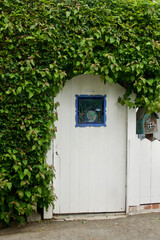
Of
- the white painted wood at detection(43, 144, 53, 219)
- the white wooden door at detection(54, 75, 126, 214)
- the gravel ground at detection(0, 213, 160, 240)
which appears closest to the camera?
the gravel ground at detection(0, 213, 160, 240)

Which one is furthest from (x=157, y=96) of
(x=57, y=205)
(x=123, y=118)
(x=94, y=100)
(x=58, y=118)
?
(x=57, y=205)

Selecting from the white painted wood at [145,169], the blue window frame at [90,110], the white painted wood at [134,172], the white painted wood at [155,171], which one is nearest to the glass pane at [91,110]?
the blue window frame at [90,110]

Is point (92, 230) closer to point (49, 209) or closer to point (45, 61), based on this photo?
point (49, 209)

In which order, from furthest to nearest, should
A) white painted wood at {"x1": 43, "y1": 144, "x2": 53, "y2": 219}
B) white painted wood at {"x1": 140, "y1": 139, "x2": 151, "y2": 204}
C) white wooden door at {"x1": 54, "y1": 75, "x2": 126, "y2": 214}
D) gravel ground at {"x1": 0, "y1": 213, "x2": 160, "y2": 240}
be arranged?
white painted wood at {"x1": 140, "y1": 139, "x2": 151, "y2": 204}
white wooden door at {"x1": 54, "y1": 75, "x2": 126, "y2": 214}
white painted wood at {"x1": 43, "y1": 144, "x2": 53, "y2": 219}
gravel ground at {"x1": 0, "y1": 213, "x2": 160, "y2": 240}

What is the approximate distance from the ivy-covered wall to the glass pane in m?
0.41

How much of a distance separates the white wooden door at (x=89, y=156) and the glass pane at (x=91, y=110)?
0.10 meters

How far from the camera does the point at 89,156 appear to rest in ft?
13.0

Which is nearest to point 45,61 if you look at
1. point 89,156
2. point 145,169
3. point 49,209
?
point 89,156

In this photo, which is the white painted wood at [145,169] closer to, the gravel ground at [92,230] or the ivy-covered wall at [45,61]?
the gravel ground at [92,230]

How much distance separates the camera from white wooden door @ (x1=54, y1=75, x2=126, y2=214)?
392cm

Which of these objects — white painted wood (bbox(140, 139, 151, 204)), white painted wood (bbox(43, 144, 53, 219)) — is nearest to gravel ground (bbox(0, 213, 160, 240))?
white painted wood (bbox(43, 144, 53, 219))

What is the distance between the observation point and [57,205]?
393cm

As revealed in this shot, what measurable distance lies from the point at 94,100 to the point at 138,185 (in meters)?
1.49

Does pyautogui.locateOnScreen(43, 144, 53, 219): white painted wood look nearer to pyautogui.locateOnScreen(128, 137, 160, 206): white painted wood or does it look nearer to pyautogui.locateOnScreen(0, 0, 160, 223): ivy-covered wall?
pyautogui.locateOnScreen(0, 0, 160, 223): ivy-covered wall
